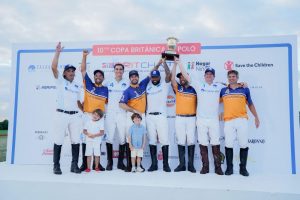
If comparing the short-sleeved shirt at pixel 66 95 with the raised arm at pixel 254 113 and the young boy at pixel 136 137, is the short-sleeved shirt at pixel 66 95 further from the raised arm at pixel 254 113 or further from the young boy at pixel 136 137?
the raised arm at pixel 254 113

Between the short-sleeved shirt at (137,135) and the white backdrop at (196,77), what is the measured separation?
0.69 metres

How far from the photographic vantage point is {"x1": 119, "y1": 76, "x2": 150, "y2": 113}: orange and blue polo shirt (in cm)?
529

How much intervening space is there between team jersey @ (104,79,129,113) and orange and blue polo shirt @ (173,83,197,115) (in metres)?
1.01

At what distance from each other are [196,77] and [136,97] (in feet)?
4.08

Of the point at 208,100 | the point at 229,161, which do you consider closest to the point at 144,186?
the point at 229,161

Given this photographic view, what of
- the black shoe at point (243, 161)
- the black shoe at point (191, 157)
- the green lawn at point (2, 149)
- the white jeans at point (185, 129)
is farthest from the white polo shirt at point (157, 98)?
the green lawn at point (2, 149)

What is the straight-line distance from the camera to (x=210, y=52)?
574 centimetres

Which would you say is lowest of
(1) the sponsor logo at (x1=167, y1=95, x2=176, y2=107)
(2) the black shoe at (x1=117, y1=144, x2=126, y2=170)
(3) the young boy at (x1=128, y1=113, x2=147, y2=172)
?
(2) the black shoe at (x1=117, y1=144, x2=126, y2=170)

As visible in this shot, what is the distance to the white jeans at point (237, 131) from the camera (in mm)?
4871

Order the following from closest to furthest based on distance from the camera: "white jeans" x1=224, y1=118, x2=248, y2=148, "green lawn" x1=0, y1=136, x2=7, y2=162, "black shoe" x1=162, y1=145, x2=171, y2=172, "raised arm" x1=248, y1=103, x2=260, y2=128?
"white jeans" x1=224, y1=118, x2=248, y2=148, "raised arm" x1=248, y1=103, x2=260, y2=128, "black shoe" x1=162, y1=145, x2=171, y2=172, "green lawn" x1=0, y1=136, x2=7, y2=162

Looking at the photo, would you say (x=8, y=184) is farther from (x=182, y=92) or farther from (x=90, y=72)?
(x=182, y=92)

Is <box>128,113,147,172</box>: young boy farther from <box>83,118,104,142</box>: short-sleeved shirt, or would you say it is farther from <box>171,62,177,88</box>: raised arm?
<box>171,62,177,88</box>: raised arm

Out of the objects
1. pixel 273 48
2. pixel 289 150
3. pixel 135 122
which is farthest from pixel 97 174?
pixel 273 48

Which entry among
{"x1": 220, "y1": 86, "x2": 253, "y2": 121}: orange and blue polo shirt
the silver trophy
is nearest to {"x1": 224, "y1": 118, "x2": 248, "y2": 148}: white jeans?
{"x1": 220, "y1": 86, "x2": 253, "y2": 121}: orange and blue polo shirt
